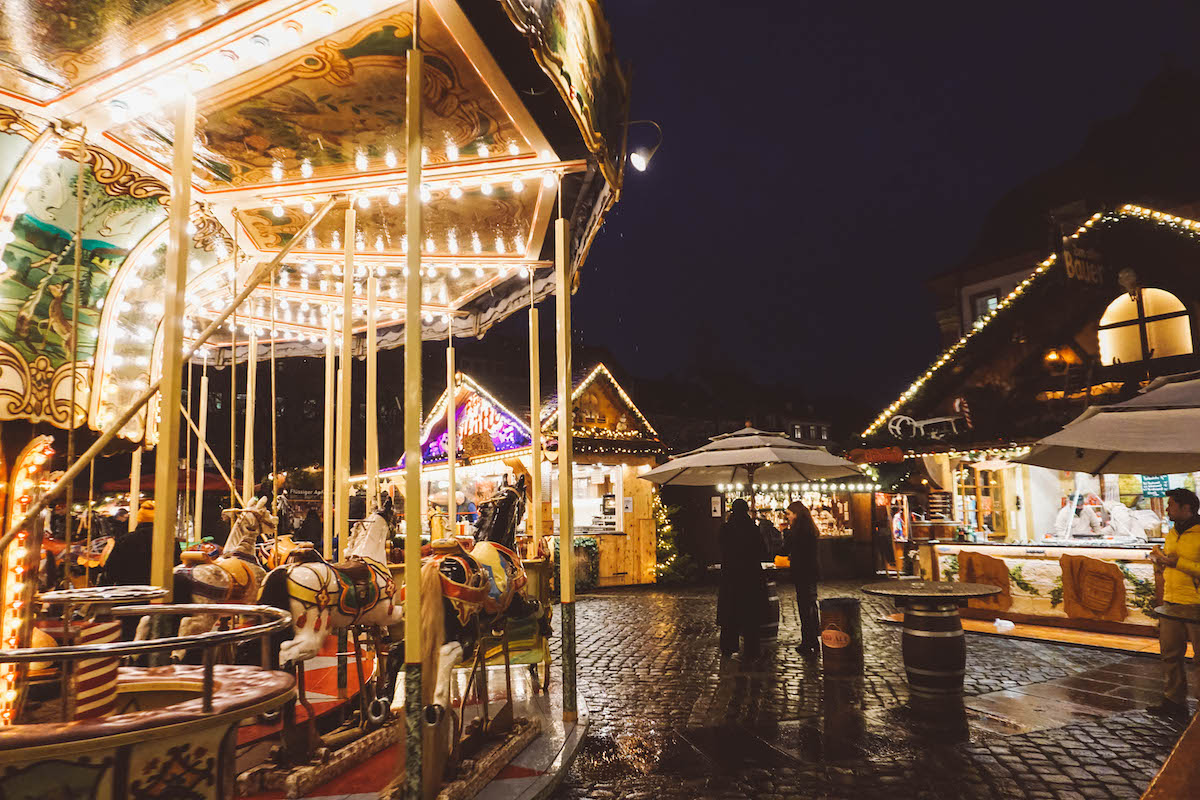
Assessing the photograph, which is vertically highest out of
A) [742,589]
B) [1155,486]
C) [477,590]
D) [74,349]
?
[74,349]

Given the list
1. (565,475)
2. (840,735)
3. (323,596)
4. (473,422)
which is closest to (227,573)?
(323,596)

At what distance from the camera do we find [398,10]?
3500 mm

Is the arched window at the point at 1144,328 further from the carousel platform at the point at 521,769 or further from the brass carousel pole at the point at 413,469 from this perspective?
the brass carousel pole at the point at 413,469

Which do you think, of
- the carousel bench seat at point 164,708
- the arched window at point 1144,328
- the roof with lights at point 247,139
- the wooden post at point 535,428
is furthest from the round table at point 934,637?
the arched window at point 1144,328

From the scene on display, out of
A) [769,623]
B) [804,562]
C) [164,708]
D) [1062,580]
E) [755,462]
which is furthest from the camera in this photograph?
[1062,580]

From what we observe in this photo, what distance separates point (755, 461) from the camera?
27.3ft

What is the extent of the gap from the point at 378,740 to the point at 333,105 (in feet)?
14.4

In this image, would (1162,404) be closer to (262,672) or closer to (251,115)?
(262,672)

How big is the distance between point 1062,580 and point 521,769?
905cm

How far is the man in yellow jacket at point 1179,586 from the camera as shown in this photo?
5.75 meters

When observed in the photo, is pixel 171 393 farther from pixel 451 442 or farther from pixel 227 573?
pixel 451 442

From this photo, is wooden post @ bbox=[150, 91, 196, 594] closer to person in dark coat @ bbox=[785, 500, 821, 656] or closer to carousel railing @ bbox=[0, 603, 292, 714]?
carousel railing @ bbox=[0, 603, 292, 714]

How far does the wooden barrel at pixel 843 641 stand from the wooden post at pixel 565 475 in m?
3.34

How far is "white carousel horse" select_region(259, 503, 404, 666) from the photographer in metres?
4.05
